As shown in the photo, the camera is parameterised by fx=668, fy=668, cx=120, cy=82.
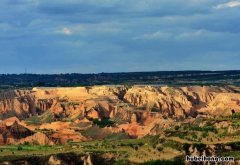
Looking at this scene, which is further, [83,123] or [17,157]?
[83,123]

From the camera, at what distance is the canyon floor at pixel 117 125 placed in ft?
208

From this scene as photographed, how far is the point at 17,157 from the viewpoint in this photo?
65000 mm

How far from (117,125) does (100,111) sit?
18761mm

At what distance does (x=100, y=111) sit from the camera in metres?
132

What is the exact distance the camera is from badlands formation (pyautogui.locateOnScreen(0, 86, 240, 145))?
338 ft

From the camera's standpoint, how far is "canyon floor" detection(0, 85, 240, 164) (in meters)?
63.5

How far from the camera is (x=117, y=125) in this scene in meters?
114

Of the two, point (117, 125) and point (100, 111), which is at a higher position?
point (100, 111)

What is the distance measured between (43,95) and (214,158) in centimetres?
10350

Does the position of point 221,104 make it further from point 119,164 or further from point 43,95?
point 119,164

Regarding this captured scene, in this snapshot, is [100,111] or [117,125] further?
[100,111]

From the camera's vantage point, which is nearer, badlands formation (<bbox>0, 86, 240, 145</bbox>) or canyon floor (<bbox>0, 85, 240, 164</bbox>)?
canyon floor (<bbox>0, 85, 240, 164</bbox>)

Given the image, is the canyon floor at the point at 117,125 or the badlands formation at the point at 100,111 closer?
the canyon floor at the point at 117,125

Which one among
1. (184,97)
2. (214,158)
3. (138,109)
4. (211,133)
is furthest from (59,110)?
(214,158)
